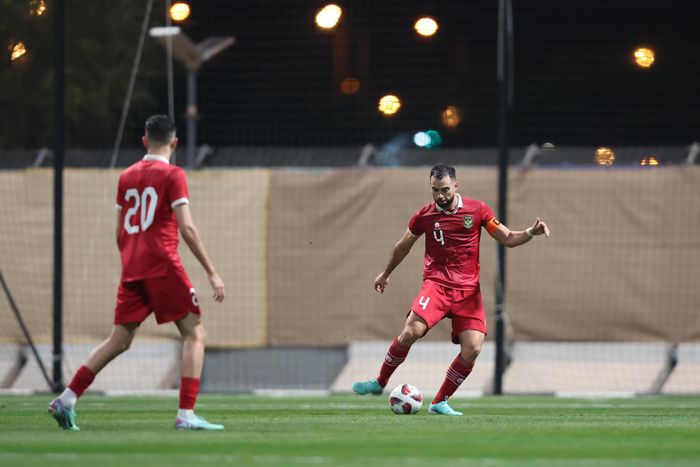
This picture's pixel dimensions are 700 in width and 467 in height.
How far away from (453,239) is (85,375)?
11.9 ft

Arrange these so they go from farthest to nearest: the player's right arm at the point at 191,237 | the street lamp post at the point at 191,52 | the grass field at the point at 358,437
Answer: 1. the street lamp post at the point at 191,52
2. the player's right arm at the point at 191,237
3. the grass field at the point at 358,437

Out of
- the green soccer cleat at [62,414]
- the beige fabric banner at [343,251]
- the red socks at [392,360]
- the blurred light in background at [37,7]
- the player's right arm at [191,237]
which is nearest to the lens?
the player's right arm at [191,237]

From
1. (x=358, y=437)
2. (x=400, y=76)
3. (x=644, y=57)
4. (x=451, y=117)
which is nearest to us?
(x=358, y=437)

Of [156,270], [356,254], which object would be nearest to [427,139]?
[356,254]

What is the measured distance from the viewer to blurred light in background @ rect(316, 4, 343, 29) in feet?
67.7

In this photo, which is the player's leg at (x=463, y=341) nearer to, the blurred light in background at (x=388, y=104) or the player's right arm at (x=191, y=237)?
the player's right arm at (x=191, y=237)

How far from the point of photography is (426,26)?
780 inches

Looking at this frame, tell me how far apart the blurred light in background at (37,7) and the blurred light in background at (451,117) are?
21.6ft

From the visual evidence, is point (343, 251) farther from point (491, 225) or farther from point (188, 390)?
point (188, 390)

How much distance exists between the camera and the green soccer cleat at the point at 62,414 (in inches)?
370

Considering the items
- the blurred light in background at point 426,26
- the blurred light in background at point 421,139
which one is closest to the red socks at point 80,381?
the blurred light in background at point 426,26

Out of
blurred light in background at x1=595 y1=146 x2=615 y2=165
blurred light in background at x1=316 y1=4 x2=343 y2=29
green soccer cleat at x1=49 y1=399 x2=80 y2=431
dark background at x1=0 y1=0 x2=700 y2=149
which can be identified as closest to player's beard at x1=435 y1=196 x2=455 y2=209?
green soccer cleat at x1=49 y1=399 x2=80 y2=431

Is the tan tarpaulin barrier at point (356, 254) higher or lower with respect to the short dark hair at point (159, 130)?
lower

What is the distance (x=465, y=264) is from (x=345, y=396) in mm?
4485
